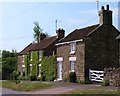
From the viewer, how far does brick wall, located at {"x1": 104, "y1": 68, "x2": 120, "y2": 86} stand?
27.5m

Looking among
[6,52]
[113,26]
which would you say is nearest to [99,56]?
[113,26]

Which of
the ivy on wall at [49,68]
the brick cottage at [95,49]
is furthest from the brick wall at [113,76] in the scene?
the ivy on wall at [49,68]

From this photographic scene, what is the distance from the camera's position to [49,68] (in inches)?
1689

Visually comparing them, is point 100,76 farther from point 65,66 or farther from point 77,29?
point 77,29

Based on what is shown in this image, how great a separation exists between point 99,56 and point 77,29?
9.09 m

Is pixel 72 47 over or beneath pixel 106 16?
beneath

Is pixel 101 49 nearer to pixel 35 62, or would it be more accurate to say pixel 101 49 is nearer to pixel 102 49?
pixel 102 49

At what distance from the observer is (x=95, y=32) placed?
1377 inches

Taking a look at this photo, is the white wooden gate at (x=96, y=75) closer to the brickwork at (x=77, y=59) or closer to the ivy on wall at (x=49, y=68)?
the brickwork at (x=77, y=59)

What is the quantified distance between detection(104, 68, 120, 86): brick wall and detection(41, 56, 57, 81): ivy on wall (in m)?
12.8

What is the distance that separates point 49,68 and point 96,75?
11752 millimetres

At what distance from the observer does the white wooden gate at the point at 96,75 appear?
31591mm

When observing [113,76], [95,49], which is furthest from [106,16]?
[113,76]

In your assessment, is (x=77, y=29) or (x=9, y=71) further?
(x=9, y=71)
